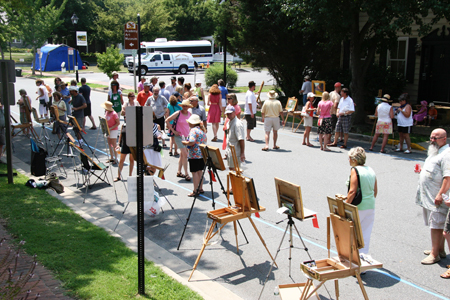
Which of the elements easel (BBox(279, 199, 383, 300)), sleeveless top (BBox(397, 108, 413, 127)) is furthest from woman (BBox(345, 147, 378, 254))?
sleeveless top (BBox(397, 108, 413, 127))

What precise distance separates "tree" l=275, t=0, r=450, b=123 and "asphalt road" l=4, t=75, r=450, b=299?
14.5 ft

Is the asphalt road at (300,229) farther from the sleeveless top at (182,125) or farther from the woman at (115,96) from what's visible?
the woman at (115,96)

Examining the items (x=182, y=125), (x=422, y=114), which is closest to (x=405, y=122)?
(x=422, y=114)

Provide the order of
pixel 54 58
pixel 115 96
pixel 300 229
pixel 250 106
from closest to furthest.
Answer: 1. pixel 300 229
2. pixel 250 106
3. pixel 115 96
4. pixel 54 58

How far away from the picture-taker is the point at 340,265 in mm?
4570

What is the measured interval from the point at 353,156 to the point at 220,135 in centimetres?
1018

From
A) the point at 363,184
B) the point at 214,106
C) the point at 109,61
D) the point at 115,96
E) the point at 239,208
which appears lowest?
the point at 239,208

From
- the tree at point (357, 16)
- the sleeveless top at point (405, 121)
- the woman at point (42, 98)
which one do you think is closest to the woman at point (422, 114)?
the tree at point (357, 16)

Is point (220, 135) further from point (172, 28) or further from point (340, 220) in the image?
point (172, 28)

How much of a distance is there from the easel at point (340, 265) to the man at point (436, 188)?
1.96 meters

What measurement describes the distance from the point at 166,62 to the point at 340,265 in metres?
40.6

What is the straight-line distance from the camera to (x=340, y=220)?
4609 mm

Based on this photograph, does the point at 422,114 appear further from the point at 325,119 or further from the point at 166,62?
the point at 166,62

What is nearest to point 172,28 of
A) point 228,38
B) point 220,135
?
point 228,38
